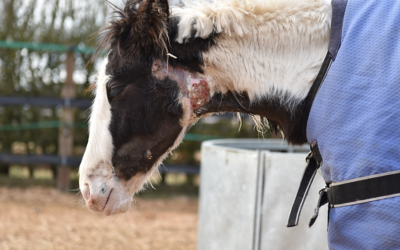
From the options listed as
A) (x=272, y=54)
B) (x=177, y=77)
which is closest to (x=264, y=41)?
(x=272, y=54)

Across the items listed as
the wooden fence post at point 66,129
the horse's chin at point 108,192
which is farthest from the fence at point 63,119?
the horse's chin at point 108,192

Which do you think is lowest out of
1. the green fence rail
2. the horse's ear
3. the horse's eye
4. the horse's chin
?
the horse's chin

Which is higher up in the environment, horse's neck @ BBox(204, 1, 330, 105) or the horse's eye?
horse's neck @ BBox(204, 1, 330, 105)

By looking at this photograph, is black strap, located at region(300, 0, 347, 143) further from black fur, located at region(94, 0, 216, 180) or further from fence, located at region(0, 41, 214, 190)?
fence, located at region(0, 41, 214, 190)

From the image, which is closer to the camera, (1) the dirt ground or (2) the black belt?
(2) the black belt

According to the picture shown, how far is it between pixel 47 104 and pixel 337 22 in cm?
651

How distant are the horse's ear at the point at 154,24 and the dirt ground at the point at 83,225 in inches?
107

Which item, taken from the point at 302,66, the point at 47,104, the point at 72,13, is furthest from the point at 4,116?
the point at 302,66

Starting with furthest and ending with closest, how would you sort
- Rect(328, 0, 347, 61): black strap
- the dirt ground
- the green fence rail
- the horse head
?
the green fence rail
the dirt ground
the horse head
Rect(328, 0, 347, 61): black strap

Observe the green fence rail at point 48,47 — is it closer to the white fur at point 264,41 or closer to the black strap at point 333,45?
the white fur at point 264,41

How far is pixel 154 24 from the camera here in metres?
1.83

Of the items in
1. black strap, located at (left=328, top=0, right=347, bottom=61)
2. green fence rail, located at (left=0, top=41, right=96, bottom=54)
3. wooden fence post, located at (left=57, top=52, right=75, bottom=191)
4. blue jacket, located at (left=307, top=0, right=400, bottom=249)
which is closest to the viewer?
blue jacket, located at (left=307, top=0, right=400, bottom=249)

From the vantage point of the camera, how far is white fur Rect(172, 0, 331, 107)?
1.76 metres

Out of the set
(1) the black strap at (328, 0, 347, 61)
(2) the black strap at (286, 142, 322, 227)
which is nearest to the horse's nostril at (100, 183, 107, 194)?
(2) the black strap at (286, 142, 322, 227)
